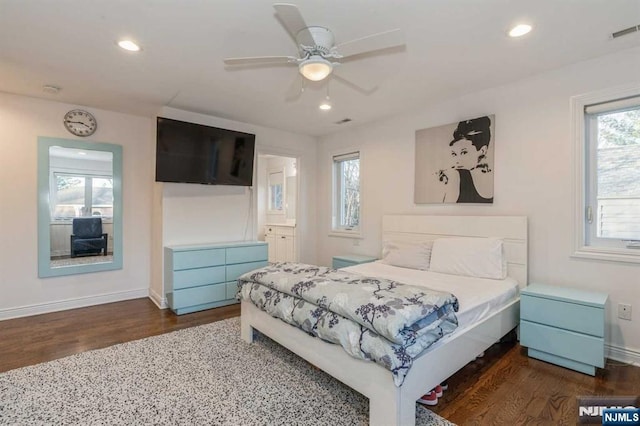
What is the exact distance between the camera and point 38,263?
3721 mm

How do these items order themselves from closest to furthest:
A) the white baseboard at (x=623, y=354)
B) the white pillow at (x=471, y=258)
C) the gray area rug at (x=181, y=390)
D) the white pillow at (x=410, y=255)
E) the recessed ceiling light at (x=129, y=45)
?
the gray area rug at (x=181, y=390), the recessed ceiling light at (x=129, y=45), the white baseboard at (x=623, y=354), the white pillow at (x=471, y=258), the white pillow at (x=410, y=255)

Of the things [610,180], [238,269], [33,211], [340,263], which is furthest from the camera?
[340,263]

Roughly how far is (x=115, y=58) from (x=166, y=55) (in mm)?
457

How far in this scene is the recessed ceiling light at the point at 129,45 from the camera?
2387 mm

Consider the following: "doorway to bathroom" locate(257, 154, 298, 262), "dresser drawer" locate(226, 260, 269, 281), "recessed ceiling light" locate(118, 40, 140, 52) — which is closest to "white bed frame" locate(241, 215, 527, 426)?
"dresser drawer" locate(226, 260, 269, 281)

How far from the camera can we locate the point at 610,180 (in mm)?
2666

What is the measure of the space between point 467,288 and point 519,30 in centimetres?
196

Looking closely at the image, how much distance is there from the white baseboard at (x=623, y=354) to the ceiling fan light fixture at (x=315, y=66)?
126 inches

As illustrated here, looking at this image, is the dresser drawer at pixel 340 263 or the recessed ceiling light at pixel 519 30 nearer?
the recessed ceiling light at pixel 519 30

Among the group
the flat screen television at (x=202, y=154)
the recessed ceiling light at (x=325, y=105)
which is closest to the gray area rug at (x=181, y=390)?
the flat screen television at (x=202, y=154)

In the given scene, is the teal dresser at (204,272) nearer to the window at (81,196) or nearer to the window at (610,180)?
the window at (81,196)

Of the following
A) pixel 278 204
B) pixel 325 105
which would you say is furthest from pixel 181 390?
pixel 278 204

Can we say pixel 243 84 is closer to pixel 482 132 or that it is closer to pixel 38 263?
pixel 482 132

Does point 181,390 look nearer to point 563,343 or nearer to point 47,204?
point 563,343
